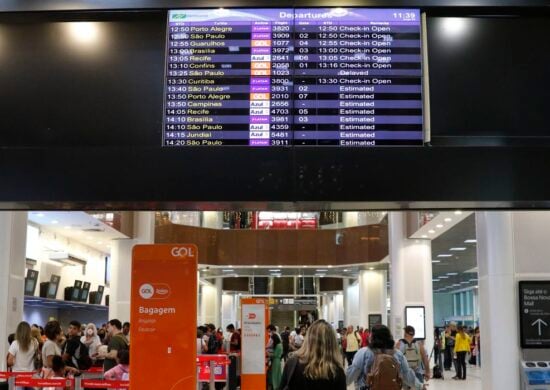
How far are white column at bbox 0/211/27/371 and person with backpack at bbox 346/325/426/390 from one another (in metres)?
6.34

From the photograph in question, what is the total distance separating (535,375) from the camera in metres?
8.16

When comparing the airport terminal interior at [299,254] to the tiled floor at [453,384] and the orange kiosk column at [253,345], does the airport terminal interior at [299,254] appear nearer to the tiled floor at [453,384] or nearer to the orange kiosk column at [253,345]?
the tiled floor at [453,384]

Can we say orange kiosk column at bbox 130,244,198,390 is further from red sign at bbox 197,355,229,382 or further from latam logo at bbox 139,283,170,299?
red sign at bbox 197,355,229,382

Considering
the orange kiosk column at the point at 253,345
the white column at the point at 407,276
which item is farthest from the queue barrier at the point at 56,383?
the white column at the point at 407,276

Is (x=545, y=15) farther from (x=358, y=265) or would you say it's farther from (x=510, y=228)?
(x=358, y=265)

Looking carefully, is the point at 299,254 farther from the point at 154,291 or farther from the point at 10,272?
the point at 154,291

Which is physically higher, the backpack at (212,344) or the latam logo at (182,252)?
the latam logo at (182,252)

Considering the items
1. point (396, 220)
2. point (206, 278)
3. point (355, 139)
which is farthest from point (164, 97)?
point (206, 278)

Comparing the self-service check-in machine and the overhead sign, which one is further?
the overhead sign

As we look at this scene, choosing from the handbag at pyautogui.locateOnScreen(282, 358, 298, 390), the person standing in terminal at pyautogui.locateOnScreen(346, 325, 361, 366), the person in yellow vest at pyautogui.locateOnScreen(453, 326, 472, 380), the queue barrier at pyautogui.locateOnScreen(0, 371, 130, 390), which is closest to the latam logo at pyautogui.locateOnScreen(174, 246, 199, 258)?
the queue barrier at pyautogui.locateOnScreen(0, 371, 130, 390)

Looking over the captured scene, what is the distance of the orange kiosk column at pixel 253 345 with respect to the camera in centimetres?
1320

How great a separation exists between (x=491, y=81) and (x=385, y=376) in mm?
2683

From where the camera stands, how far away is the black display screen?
4223 mm

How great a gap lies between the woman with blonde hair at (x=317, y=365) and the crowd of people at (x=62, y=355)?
432 cm
